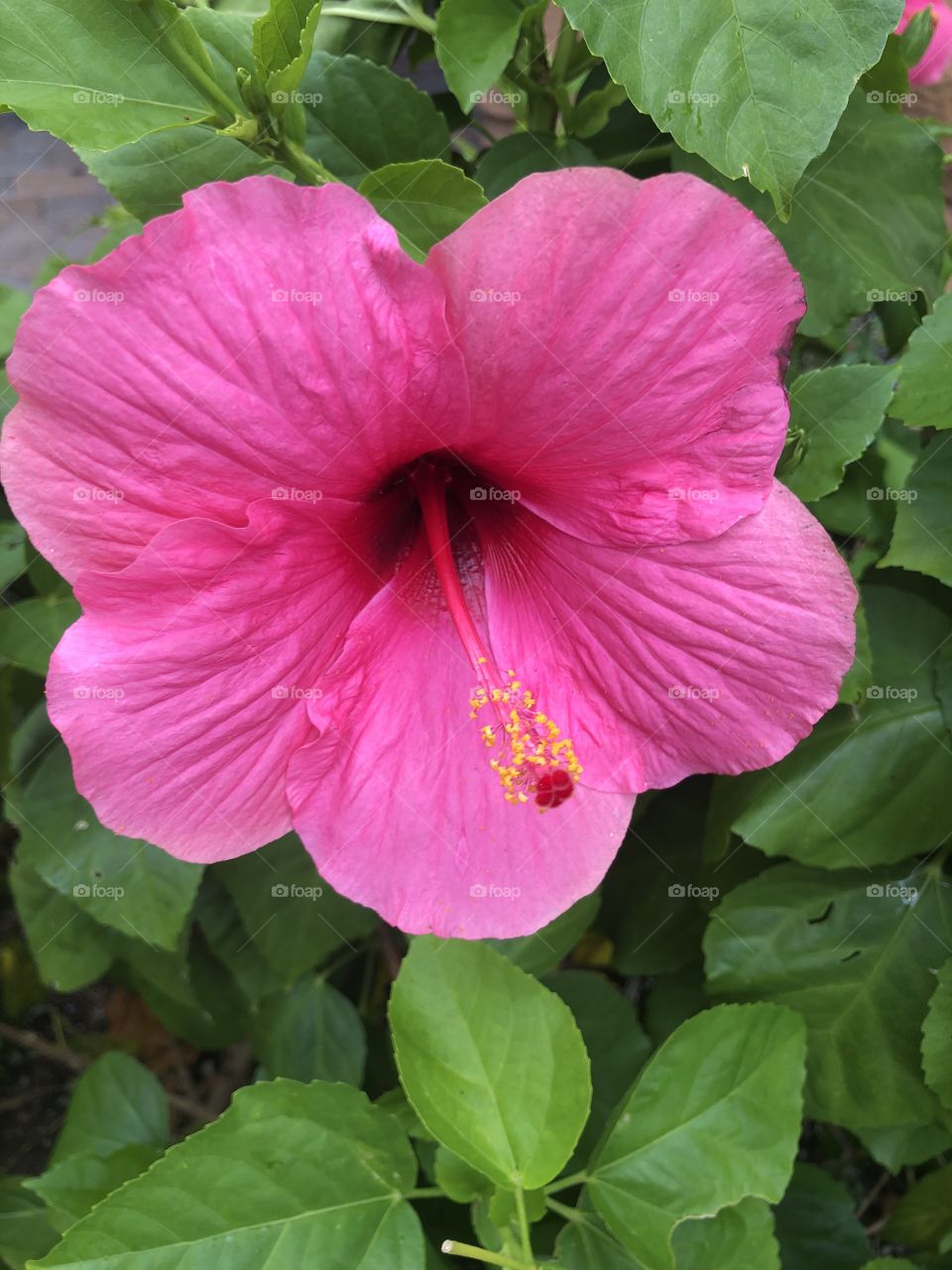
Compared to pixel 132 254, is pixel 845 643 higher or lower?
lower

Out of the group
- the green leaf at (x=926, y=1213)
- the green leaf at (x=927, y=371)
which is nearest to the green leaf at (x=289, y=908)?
the green leaf at (x=926, y=1213)

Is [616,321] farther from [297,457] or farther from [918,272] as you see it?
[918,272]

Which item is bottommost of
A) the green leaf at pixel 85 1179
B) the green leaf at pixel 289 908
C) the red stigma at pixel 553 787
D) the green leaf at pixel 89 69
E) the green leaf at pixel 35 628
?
the green leaf at pixel 85 1179

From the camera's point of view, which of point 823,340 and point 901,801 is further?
point 823,340

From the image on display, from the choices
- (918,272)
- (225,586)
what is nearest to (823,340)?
(918,272)

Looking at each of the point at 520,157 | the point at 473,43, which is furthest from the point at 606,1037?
the point at 473,43

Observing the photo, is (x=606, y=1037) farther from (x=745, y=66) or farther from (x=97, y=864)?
(x=745, y=66)

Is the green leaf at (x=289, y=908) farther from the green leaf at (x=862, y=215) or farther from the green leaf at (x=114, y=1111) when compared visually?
the green leaf at (x=862, y=215)
